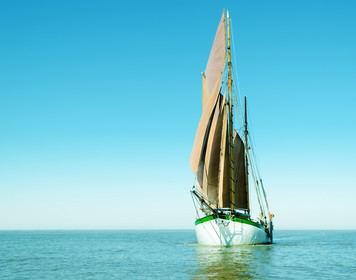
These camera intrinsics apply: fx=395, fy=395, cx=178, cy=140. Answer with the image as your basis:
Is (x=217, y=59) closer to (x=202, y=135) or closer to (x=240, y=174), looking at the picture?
(x=202, y=135)

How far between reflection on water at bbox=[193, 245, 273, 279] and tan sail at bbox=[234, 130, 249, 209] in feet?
33.8

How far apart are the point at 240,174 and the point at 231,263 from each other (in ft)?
83.0

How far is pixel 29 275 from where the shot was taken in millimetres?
33719

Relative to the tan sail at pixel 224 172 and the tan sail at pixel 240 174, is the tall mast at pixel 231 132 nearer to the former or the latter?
the tan sail at pixel 224 172

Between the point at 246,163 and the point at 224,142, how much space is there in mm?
12524

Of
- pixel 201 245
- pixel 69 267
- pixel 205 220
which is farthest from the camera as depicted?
pixel 201 245

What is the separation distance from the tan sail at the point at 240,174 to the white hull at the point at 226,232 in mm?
10369

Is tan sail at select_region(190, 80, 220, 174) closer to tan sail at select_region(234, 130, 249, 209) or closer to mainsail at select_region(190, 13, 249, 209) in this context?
mainsail at select_region(190, 13, 249, 209)

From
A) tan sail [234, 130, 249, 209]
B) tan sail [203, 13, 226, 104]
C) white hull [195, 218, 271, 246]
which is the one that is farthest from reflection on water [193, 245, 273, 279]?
tan sail [203, 13, 226, 104]

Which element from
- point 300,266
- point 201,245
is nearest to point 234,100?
point 201,245

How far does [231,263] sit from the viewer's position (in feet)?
114

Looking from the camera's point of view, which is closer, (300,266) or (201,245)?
(300,266)

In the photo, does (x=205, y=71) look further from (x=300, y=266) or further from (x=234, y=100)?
(x=300, y=266)

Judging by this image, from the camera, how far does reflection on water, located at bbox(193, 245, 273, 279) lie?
1156 inches
